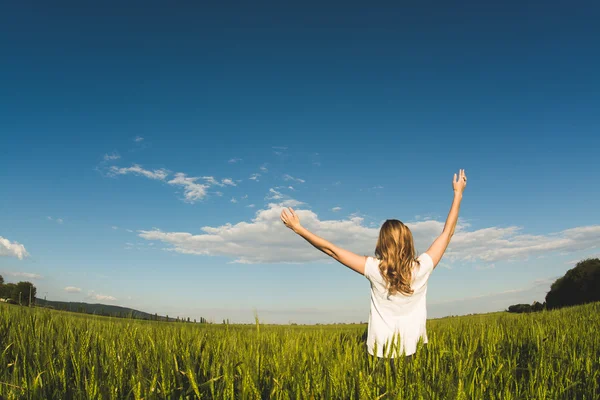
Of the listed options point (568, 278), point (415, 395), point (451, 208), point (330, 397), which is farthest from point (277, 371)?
point (568, 278)

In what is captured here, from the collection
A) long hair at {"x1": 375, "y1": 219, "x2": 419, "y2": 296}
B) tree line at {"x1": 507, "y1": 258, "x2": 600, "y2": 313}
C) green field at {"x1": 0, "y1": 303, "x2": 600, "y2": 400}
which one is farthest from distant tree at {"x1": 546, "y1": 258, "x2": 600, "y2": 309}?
long hair at {"x1": 375, "y1": 219, "x2": 419, "y2": 296}

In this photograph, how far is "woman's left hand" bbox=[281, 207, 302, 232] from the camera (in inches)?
206

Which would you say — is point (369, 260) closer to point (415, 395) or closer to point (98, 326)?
point (415, 395)

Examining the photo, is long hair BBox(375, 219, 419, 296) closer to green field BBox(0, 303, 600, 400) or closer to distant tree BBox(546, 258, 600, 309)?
green field BBox(0, 303, 600, 400)

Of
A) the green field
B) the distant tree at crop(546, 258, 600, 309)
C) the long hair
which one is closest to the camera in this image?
the green field

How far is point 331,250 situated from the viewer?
5090mm

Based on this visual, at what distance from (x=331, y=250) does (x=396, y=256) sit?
0.81 m

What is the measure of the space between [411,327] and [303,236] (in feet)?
5.86

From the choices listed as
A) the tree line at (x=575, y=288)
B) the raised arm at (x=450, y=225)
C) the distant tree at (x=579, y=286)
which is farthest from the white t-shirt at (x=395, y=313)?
the distant tree at (x=579, y=286)

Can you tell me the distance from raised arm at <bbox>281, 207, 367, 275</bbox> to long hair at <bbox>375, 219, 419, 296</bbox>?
0.91 feet

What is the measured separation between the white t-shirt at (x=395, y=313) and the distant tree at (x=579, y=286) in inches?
1287

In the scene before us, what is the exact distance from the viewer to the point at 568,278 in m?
34.8

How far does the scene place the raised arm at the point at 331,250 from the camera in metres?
5.08

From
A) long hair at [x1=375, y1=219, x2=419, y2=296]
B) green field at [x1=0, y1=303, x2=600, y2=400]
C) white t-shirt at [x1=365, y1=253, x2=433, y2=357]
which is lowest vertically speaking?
green field at [x1=0, y1=303, x2=600, y2=400]
